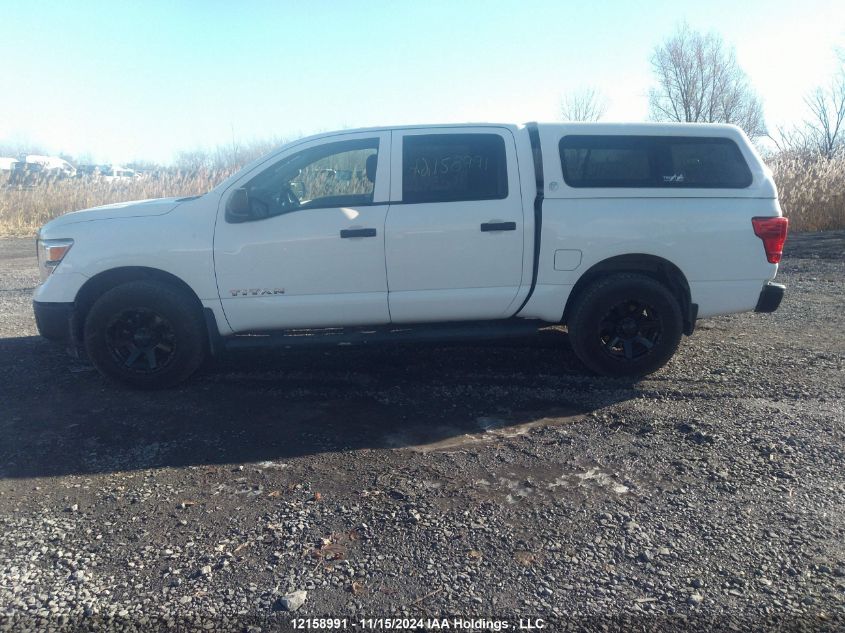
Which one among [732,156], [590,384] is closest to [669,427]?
[590,384]

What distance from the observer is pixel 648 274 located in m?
5.64

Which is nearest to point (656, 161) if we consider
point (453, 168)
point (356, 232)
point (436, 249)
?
point (453, 168)

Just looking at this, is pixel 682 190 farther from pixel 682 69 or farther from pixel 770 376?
pixel 682 69

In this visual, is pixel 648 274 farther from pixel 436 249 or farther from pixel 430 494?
pixel 430 494

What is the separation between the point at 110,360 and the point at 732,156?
5210 millimetres

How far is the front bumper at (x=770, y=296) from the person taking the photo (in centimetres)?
552

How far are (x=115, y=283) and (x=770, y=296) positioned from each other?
5268mm

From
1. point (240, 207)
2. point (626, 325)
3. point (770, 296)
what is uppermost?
point (240, 207)

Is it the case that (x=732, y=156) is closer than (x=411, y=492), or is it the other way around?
(x=411, y=492)

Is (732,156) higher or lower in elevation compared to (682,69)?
lower

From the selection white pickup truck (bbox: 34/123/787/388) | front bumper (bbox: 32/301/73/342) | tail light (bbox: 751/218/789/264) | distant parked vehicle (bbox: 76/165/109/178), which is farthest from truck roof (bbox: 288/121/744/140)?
distant parked vehicle (bbox: 76/165/109/178)

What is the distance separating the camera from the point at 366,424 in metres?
4.75

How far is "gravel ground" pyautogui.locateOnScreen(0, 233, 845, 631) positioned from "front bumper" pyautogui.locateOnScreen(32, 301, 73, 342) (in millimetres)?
469

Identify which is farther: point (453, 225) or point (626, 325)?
point (626, 325)
